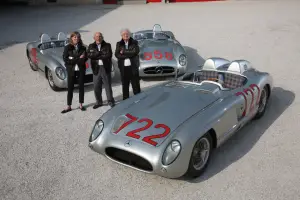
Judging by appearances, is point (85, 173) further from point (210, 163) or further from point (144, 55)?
point (144, 55)

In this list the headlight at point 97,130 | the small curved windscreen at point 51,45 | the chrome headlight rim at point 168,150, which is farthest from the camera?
the small curved windscreen at point 51,45

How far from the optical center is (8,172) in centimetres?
449

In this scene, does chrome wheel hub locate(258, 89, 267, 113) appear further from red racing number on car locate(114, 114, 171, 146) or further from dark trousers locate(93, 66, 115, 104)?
dark trousers locate(93, 66, 115, 104)

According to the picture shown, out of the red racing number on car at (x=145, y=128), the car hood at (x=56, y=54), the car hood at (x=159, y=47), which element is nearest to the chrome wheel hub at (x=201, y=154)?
the red racing number on car at (x=145, y=128)

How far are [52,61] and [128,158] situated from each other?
4072mm

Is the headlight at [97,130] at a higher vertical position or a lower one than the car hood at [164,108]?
lower

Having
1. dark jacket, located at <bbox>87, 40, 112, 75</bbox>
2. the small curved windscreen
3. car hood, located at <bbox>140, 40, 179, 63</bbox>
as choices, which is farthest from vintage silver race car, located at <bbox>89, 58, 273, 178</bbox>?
the small curved windscreen

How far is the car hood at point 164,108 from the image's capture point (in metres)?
4.18

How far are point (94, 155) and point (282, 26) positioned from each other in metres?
11.2

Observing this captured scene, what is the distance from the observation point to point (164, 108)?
4.54 metres

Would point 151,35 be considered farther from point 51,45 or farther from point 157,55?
point 51,45

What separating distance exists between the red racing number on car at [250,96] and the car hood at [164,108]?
0.57 meters

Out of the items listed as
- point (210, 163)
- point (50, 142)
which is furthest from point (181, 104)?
point (50, 142)

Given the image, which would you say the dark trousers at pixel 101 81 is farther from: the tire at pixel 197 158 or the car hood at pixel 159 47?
the tire at pixel 197 158
